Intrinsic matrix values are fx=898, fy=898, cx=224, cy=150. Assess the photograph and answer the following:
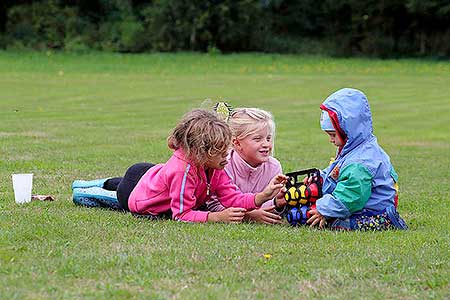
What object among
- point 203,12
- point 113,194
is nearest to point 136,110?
point 113,194

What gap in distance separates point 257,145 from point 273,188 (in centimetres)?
44

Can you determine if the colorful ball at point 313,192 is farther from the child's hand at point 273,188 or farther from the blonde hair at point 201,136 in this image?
the blonde hair at point 201,136

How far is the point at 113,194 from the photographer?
7.34m

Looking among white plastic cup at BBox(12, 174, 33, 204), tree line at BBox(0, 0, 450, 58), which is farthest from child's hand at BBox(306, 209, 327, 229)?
tree line at BBox(0, 0, 450, 58)

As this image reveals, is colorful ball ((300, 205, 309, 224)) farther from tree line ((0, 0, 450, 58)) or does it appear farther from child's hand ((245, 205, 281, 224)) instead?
tree line ((0, 0, 450, 58))

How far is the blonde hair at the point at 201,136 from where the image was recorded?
21.1 feet

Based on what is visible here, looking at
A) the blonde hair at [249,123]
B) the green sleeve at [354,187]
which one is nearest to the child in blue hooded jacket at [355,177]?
the green sleeve at [354,187]

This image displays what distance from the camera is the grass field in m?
4.60

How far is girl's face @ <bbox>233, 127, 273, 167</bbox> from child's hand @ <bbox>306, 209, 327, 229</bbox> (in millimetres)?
667

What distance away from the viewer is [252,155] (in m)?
6.99

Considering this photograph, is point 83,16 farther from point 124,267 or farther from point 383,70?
point 124,267

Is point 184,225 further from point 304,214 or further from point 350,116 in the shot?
point 350,116

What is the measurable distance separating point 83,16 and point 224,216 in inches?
1613

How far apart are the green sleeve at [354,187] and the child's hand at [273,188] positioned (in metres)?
0.43
